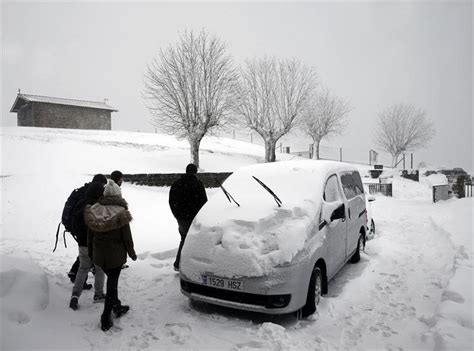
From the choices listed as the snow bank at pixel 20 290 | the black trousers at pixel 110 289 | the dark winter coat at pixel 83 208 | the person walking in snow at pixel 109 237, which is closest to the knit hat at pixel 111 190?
the person walking in snow at pixel 109 237

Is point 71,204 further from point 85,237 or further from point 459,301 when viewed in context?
point 459,301

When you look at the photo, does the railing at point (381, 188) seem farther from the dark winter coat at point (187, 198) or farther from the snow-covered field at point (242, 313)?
the dark winter coat at point (187, 198)

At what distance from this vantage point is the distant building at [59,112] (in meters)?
35.2

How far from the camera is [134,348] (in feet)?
10.8

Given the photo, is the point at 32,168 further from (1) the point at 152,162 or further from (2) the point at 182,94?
(2) the point at 182,94

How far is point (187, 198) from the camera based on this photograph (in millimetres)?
5277

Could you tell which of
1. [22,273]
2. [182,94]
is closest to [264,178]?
[22,273]

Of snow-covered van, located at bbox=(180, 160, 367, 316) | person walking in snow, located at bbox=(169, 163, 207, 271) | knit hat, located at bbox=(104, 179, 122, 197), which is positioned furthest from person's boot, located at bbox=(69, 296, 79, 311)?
person walking in snow, located at bbox=(169, 163, 207, 271)

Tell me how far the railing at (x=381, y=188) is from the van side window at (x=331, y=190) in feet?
45.7

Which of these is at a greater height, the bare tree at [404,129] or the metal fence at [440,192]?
the bare tree at [404,129]

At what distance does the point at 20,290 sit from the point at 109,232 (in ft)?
3.74

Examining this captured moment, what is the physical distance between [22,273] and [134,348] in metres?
1.63

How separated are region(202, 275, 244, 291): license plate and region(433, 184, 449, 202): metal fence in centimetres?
1361

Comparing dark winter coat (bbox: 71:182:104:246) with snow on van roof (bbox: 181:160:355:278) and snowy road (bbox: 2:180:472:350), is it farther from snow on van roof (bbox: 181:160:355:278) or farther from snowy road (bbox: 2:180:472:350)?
snow on van roof (bbox: 181:160:355:278)
